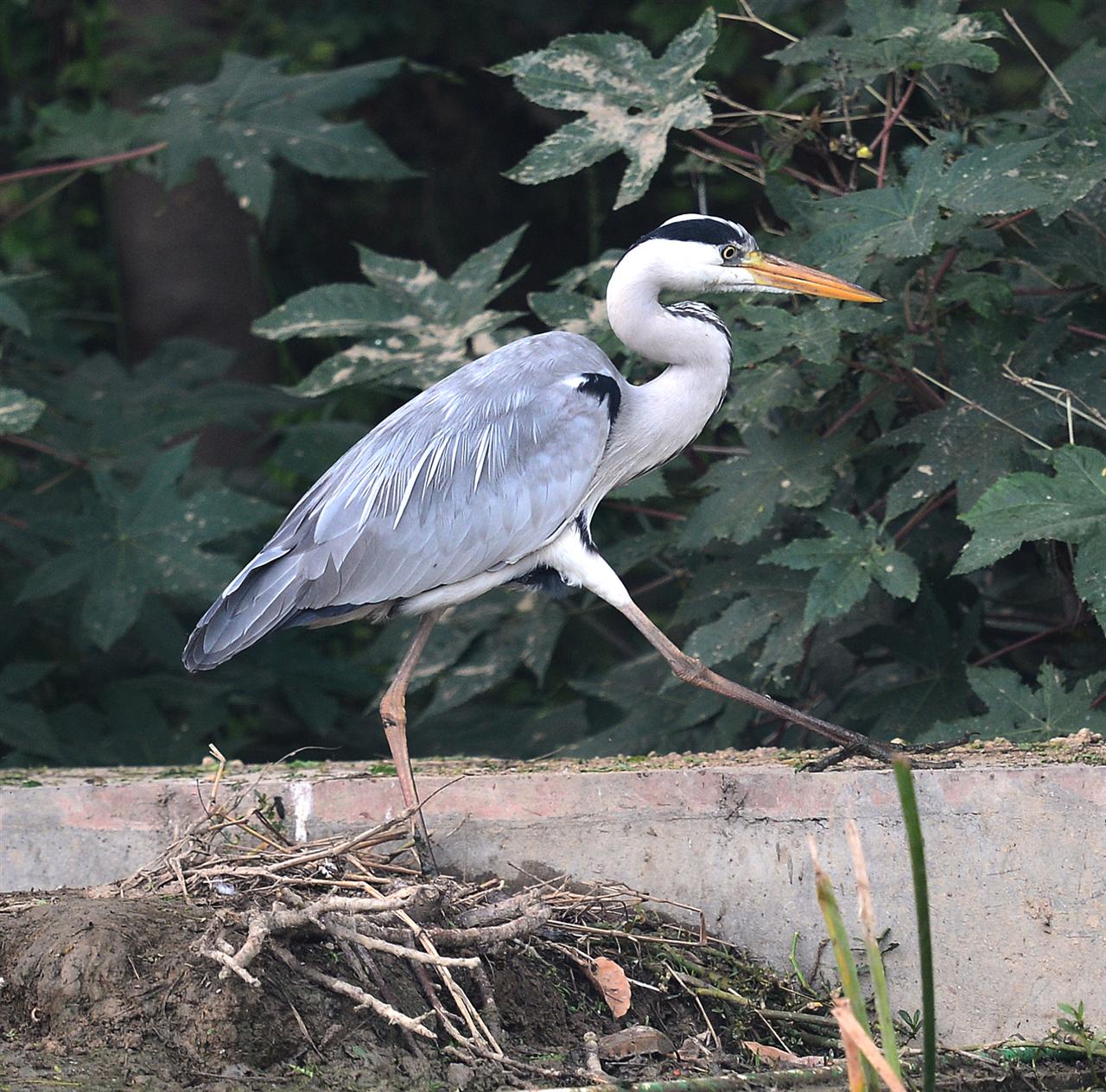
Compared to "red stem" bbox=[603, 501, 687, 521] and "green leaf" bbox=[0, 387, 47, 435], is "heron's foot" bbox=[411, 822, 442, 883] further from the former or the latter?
"green leaf" bbox=[0, 387, 47, 435]

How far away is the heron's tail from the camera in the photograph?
12.1ft

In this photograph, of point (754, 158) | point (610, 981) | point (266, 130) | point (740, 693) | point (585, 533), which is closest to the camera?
point (610, 981)

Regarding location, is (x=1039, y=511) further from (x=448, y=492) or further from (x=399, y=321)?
(x=399, y=321)

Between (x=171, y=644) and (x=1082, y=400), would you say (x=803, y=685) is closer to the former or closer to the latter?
(x=1082, y=400)

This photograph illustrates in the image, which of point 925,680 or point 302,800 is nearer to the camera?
point 302,800

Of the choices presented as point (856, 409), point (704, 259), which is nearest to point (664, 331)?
point (704, 259)

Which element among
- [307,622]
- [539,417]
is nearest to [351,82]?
[539,417]

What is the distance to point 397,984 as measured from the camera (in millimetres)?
2842

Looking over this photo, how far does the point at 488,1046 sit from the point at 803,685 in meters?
2.44

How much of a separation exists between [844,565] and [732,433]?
1520mm

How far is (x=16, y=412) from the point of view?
4691mm

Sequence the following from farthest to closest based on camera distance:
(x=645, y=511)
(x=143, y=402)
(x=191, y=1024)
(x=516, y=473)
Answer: (x=143, y=402) → (x=645, y=511) → (x=516, y=473) → (x=191, y=1024)

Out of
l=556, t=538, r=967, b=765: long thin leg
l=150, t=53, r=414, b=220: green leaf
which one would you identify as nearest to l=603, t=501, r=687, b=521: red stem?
l=556, t=538, r=967, b=765: long thin leg

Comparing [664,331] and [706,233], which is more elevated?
[706,233]
